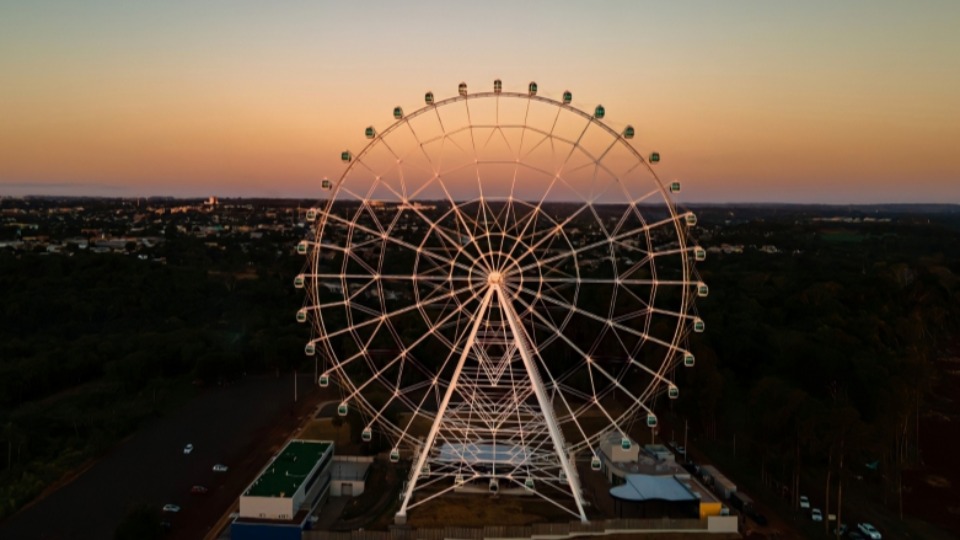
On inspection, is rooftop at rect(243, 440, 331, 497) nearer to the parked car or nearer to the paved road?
the paved road

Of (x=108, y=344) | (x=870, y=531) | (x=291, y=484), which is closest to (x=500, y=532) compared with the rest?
(x=291, y=484)

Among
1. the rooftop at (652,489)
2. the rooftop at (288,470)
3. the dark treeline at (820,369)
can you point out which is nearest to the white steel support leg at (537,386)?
the rooftop at (652,489)

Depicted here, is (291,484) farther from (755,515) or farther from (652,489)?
(755,515)

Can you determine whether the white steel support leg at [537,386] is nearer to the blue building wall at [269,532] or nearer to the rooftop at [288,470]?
the blue building wall at [269,532]

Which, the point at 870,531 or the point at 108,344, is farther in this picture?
the point at 108,344

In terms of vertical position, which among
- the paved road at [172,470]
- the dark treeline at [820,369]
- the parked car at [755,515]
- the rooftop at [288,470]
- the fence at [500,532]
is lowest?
the paved road at [172,470]

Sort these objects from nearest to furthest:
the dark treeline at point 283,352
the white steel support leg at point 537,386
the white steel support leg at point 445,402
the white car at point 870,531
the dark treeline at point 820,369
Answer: the white steel support leg at point 445,402 < the white steel support leg at point 537,386 < the white car at point 870,531 < the dark treeline at point 820,369 < the dark treeline at point 283,352

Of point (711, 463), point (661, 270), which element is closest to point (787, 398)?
point (711, 463)

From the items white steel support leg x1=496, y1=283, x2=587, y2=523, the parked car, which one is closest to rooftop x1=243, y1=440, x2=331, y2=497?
white steel support leg x1=496, y1=283, x2=587, y2=523

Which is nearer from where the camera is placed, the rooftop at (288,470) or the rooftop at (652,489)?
the rooftop at (288,470)
